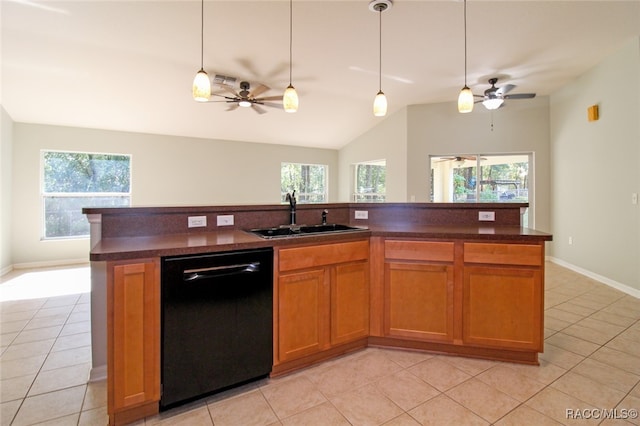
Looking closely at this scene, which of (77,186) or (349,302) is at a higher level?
(77,186)

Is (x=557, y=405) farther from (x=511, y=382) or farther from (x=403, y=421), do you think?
(x=403, y=421)

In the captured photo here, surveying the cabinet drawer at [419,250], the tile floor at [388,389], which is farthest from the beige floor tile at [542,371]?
the cabinet drawer at [419,250]

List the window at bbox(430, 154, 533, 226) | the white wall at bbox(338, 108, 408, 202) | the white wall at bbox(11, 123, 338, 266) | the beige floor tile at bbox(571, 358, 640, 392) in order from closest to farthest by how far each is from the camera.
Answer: the beige floor tile at bbox(571, 358, 640, 392) < the white wall at bbox(11, 123, 338, 266) < the window at bbox(430, 154, 533, 226) < the white wall at bbox(338, 108, 408, 202)

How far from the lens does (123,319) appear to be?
4.90ft

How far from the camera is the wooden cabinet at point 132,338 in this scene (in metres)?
1.48

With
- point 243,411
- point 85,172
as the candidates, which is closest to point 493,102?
point 243,411

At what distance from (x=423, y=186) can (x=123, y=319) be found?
17.4ft

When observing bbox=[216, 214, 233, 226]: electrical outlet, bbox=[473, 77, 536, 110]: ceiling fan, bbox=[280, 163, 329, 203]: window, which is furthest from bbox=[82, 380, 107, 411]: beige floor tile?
bbox=[280, 163, 329, 203]: window

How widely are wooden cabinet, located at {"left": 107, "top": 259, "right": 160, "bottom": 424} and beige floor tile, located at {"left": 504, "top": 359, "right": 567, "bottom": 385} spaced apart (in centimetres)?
225

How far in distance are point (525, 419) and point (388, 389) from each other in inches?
27.7

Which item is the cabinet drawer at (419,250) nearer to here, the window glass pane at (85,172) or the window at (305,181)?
the window at (305,181)

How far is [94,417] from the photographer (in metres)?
1.64

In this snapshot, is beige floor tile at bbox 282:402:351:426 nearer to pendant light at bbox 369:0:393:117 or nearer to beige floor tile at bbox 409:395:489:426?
beige floor tile at bbox 409:395:489:426

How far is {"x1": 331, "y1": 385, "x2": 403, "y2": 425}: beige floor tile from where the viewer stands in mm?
1595
